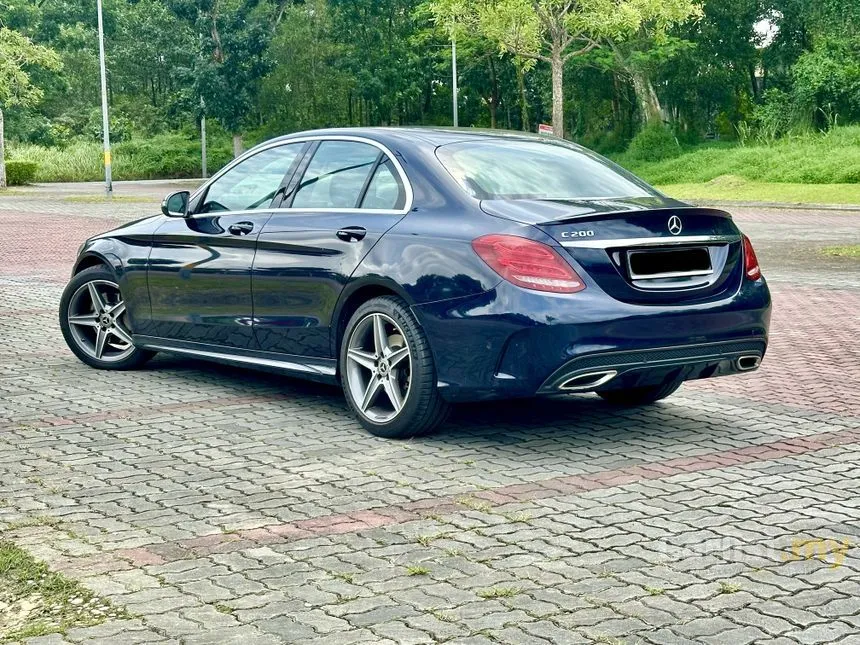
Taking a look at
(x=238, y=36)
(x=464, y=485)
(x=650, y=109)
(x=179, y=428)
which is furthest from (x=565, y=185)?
(x=238, y=36)

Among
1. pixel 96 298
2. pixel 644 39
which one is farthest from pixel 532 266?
pixel 644 39

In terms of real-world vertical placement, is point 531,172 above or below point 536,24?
below

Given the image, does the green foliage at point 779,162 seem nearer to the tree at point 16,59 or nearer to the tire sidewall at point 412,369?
the tree at point 16,59

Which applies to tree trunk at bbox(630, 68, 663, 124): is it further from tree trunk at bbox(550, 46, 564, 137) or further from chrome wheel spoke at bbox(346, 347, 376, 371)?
chrome wheel spoke at bbox(346, 347, 376, 371)

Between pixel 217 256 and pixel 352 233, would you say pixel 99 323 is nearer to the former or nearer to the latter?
pixel 217 256

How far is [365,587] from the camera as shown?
4.52m

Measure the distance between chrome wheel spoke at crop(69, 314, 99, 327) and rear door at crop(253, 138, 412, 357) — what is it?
1.94 metres

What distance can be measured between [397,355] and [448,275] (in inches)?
21.9

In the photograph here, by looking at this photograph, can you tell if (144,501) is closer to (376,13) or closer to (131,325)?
(131,325)

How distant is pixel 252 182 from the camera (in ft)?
26.4

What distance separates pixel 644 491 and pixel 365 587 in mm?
1717

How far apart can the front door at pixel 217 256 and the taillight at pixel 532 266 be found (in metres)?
1.82

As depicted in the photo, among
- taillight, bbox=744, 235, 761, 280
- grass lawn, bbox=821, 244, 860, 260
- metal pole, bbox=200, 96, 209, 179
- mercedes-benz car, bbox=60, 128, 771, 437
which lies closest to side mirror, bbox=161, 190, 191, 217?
mercedes-benz car, bbox=60, 128, 771, 437

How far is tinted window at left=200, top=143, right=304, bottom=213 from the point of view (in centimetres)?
784
